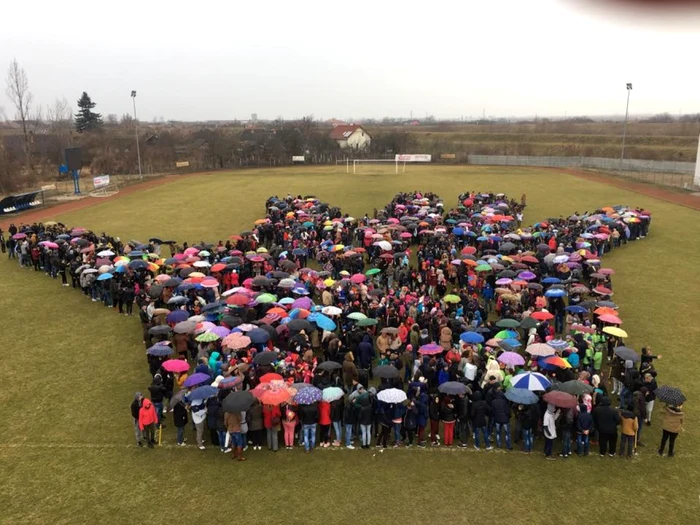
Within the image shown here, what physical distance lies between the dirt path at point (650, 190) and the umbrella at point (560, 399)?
35.4m

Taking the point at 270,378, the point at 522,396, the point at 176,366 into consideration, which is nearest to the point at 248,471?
the point at 270,378

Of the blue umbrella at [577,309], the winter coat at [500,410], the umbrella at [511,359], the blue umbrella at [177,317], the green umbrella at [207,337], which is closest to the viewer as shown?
the winter coat at [500,410]

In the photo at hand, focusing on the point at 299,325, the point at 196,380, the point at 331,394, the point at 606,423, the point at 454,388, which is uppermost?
the point at 299,325

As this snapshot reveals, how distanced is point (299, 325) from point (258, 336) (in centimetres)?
113

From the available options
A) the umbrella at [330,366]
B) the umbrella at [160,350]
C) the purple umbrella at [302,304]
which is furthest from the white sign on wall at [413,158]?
the umbrella at [330,366]

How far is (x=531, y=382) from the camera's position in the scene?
10.1 m

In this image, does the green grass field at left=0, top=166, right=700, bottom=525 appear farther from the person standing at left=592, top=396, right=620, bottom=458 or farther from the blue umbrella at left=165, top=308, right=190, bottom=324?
the blue umbrella at left=165, top=308, right=190, bottom=324

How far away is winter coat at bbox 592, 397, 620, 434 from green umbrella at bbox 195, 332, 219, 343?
8.61m

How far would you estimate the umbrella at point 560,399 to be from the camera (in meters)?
9.45

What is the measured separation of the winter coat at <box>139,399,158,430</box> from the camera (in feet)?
32.9

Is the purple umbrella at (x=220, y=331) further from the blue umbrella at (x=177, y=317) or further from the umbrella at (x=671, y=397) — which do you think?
the umbrella at (x=671, y=397)

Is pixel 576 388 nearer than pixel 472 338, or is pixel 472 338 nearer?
pixel 576 388

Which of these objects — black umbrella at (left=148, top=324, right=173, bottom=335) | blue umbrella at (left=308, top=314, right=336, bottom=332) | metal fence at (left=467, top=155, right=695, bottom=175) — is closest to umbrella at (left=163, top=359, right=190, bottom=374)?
black umbrella at (left=148, top=324, right=173, bottom=335)

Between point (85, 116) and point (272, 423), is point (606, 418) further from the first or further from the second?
point (85, 116)
